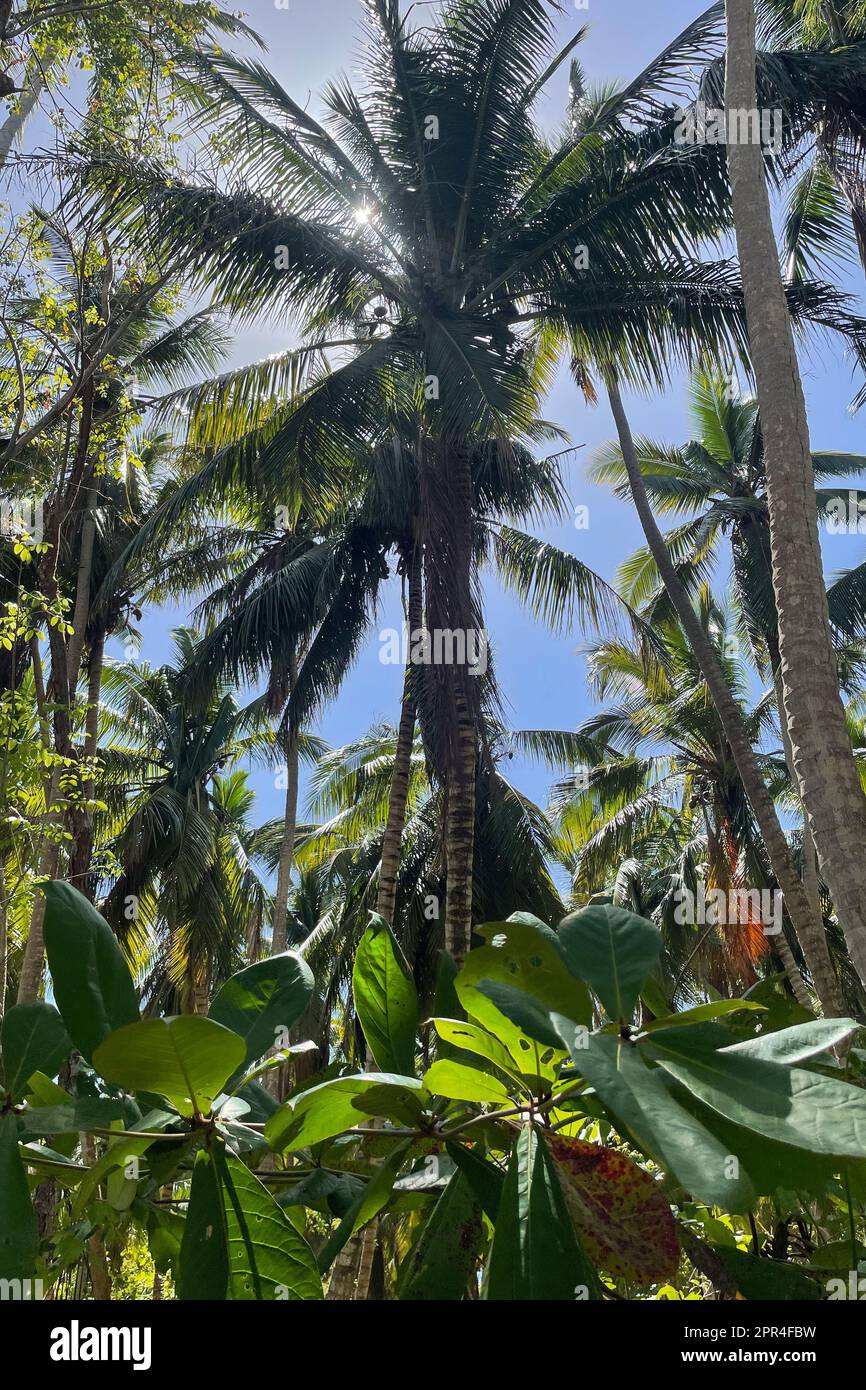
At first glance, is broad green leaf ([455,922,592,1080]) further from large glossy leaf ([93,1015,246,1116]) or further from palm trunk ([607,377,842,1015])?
palm trunk ([607,377,842,1015])

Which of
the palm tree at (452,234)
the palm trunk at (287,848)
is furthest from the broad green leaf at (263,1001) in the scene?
the palm trunk at (287,848)

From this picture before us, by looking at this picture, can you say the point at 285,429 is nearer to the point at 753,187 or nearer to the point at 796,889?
the point at 753,187

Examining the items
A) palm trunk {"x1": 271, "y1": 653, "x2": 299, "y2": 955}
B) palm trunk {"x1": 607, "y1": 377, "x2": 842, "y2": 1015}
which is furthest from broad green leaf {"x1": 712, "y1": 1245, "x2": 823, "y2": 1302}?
palm trunk {"x1": 271, "y1": 653, "x2": 299, "y2": 955}

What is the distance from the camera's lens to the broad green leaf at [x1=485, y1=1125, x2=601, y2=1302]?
50cm

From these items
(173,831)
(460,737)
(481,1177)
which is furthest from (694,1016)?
(173,831)

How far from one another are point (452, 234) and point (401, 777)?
547 cm

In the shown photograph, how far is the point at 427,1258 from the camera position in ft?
2.02

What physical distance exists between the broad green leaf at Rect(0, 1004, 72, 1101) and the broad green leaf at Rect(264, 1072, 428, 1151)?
0.15 meters

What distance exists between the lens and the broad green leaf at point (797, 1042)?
0.50 m

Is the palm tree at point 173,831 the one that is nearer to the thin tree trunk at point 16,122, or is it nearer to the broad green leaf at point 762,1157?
the thin tree trunk at point 16,122

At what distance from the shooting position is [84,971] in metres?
0.64

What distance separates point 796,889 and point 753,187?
4.81m

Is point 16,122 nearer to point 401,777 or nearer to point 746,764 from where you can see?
point 401,777

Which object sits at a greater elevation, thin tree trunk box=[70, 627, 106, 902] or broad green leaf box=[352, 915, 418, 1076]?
thin tree trunk box=[70, 627, 106, 902]
